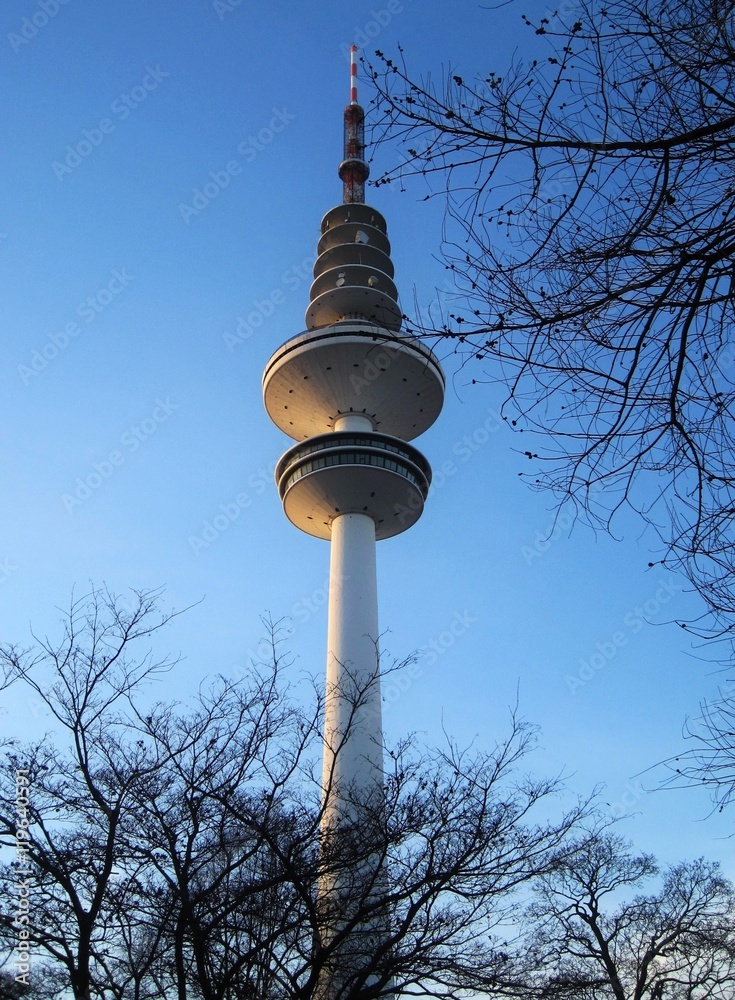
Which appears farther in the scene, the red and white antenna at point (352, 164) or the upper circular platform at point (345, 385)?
the red and white antenna at point (352, 164)

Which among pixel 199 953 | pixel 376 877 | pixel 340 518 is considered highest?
pixel 340 518

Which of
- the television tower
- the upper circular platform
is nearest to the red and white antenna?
the television tower

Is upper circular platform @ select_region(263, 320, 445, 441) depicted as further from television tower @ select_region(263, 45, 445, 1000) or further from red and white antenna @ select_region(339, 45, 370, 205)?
red and white antenna @ select_region(339, 45, 370, 205)

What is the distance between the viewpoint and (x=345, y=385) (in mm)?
43031

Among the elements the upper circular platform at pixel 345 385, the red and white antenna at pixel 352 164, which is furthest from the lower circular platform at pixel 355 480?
the red and white antenna at pixel 352 164

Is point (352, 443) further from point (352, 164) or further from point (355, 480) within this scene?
point (352, 164)

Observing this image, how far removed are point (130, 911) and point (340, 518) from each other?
3016 centimetres

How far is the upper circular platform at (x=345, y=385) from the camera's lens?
41.5m

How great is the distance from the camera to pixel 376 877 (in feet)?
47.1

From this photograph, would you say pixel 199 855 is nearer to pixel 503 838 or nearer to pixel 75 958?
pixel 75 958

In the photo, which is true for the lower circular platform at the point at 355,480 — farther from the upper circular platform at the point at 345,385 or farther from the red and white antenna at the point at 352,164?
the red and white antenna at the point at 352,164

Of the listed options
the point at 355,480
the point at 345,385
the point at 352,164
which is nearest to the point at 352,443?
the point at 355,480

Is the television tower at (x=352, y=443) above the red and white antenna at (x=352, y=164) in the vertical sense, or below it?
below

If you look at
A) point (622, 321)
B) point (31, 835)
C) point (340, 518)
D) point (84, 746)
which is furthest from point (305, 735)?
point (340, 518)
